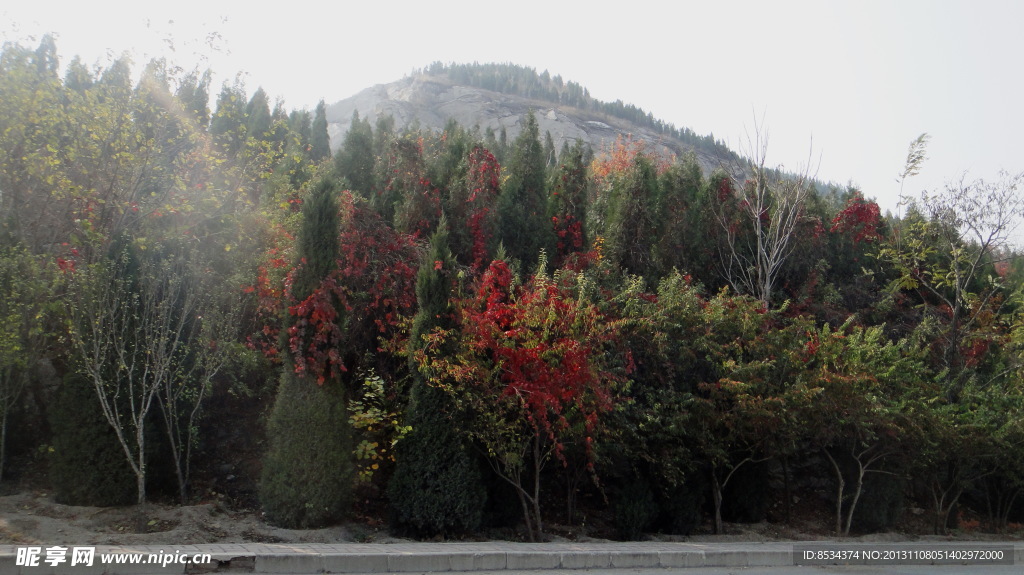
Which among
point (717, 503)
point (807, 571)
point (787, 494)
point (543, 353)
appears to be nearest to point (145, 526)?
point (543, 353)

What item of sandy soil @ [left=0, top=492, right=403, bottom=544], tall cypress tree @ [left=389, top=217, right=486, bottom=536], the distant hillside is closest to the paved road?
tall cypress tree @ [left=389, top=217, right=486, bottom=536]

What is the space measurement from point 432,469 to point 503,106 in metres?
125

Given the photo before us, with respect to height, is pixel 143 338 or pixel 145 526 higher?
pixel 143 338

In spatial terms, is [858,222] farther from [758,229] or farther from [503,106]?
[503,106]

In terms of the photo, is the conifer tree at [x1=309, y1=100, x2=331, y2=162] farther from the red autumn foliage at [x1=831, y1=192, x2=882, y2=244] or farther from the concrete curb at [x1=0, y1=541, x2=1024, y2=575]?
the concrete curb at [x1=0, y1=541, x2=1024, y2=575]

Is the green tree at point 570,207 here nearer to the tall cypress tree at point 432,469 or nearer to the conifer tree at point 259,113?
the tall cypress tree at point 432,469

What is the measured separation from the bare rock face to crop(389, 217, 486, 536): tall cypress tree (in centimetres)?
10198

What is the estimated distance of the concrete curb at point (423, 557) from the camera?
26.3ft

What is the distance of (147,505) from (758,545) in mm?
10267

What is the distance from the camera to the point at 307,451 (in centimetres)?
1104

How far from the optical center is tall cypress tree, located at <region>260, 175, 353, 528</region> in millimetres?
10859

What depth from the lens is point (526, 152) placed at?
→ 20422mm

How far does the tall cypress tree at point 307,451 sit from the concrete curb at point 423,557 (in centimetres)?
109

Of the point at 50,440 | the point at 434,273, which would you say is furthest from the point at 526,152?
the point at 50,440
